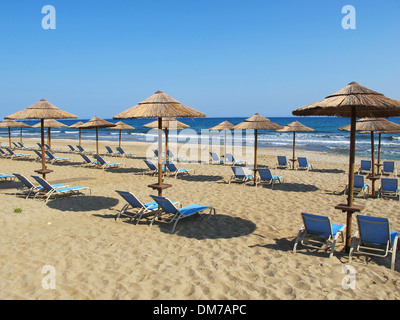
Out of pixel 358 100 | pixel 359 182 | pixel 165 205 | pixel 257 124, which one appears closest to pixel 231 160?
pixel 257 124

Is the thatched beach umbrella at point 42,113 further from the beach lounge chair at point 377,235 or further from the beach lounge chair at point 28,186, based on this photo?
the beach lounge chair at point 377,235

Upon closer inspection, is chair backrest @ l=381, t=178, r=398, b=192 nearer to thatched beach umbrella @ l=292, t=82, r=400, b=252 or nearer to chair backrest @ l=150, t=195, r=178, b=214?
thatched beach umbrella @ l=292, t=82, r=400, b=252

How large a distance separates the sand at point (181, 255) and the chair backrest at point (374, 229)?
0.26 m

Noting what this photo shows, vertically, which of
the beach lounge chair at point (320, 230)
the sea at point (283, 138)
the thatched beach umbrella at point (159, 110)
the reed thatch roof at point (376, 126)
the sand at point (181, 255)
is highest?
the thatched beach umbrella at point (159, 110)

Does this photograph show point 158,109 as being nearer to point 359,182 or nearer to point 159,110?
point 159,110

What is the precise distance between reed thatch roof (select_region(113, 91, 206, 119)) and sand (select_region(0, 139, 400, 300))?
1.99 metres

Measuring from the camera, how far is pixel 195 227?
18.7 feet

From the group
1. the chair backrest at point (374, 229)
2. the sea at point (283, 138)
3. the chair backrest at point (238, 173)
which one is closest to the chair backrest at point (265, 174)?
the chair backrest at point (238, 173)

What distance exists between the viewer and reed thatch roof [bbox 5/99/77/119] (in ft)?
23.9

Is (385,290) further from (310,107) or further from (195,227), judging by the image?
(195,227)

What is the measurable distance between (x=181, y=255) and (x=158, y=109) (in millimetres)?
2773

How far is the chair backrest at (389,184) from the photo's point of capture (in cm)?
818
